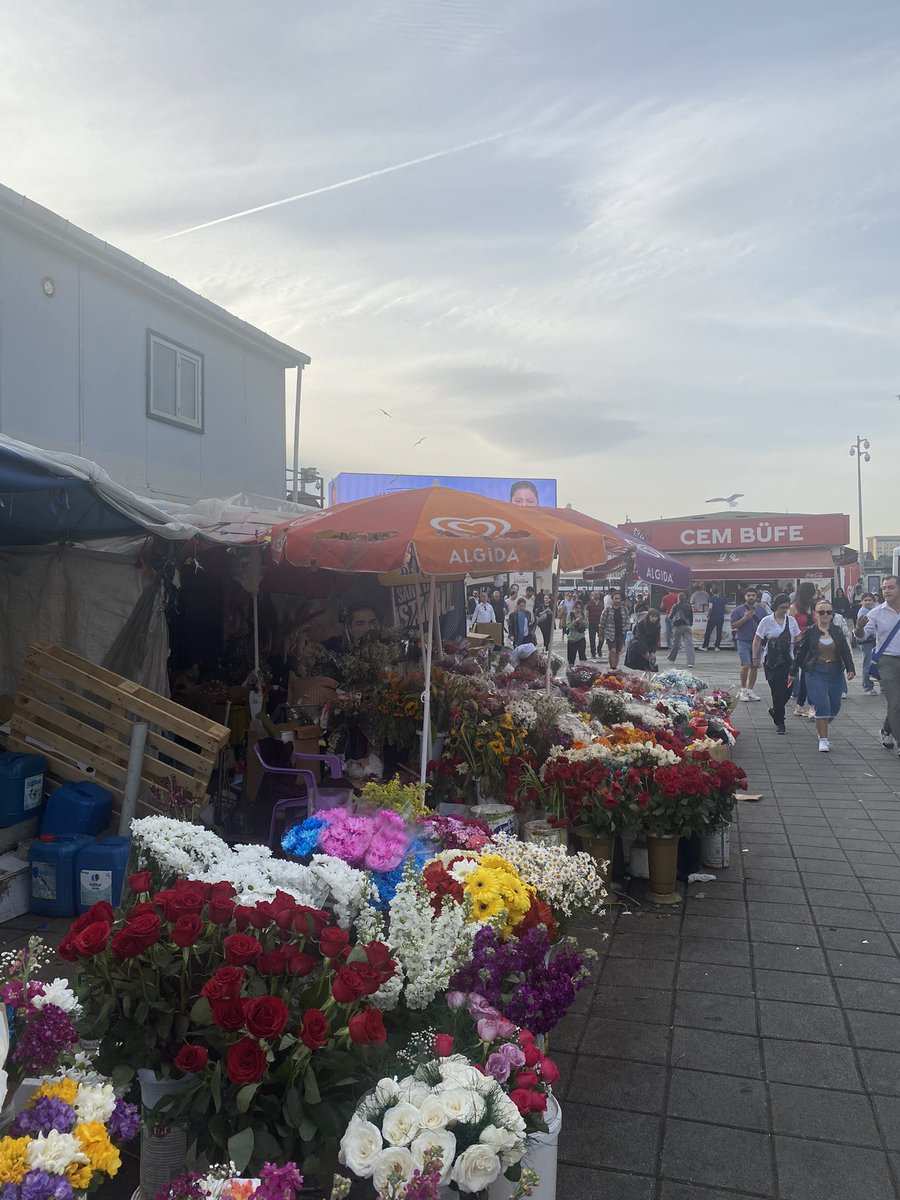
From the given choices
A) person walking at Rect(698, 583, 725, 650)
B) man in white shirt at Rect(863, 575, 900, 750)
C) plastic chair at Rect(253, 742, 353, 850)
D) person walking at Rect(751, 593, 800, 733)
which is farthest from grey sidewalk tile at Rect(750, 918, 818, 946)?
person walking at Rect(698, 583, 725, 650)

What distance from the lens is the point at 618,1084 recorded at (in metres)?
3.45

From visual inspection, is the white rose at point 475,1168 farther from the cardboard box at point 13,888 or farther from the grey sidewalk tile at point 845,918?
the cardboard box at point 13,888

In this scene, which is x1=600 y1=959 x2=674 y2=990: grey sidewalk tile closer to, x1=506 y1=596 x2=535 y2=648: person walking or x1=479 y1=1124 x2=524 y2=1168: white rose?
x1=479 y1=1124 x2=524 y2=1168: white rose

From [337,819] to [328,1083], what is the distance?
1453 millimetres

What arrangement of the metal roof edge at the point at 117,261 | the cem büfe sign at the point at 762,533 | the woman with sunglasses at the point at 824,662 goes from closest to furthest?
1. the metal roof edge at the point at 117,261
2. the woman with sunglasses at the point at 824,662
3. the cem büfe sign at the point at 762,533

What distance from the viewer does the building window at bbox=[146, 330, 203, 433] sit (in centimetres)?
1127

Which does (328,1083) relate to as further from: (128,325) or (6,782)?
(128,325)

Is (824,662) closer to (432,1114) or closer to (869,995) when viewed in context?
(869,995)

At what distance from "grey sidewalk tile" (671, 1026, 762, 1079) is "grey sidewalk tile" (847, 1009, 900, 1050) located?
0.47m

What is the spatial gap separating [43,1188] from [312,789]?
14.9ft

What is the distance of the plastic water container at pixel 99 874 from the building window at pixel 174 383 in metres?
7.44

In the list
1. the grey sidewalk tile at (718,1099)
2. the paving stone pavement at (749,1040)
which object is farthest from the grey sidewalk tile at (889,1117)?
the grey sidewalk tile at (718,1099)

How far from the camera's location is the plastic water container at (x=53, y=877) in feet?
16.8

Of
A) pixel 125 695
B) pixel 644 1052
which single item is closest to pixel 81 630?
pixel 125 695
